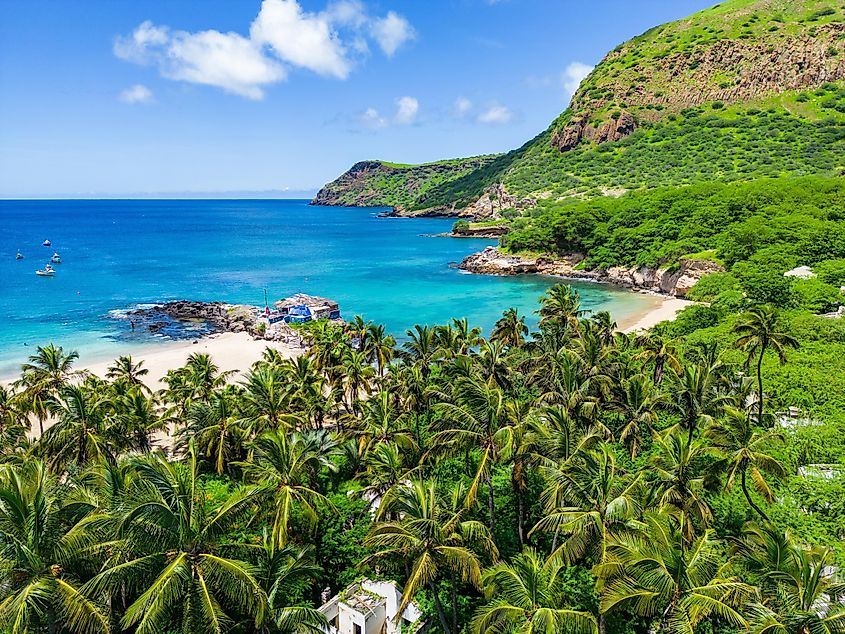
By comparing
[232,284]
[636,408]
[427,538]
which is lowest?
[232,284]

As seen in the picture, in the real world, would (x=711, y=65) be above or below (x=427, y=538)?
above

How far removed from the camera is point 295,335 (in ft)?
226

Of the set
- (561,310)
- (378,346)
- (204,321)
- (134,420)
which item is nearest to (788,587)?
(134,420)

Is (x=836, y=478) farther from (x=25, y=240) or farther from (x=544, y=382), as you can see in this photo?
(x=25, y=240)

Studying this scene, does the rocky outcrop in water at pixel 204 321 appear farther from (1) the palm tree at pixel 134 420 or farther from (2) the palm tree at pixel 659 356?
(2) the palm tree at pixel 659 356

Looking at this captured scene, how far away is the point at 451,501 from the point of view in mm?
21609

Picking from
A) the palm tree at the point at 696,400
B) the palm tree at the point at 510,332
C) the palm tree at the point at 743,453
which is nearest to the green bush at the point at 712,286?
the palm tree at the point at 510,332

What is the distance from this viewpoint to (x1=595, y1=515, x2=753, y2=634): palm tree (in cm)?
1558

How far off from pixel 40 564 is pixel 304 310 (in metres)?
61.8

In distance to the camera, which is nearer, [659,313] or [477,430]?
[477,430]

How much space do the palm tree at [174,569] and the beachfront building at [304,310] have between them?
5833cm

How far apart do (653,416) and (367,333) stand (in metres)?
24.3

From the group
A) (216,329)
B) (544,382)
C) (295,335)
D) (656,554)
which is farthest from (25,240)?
(656,554)

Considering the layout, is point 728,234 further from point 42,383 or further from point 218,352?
point 42,383
